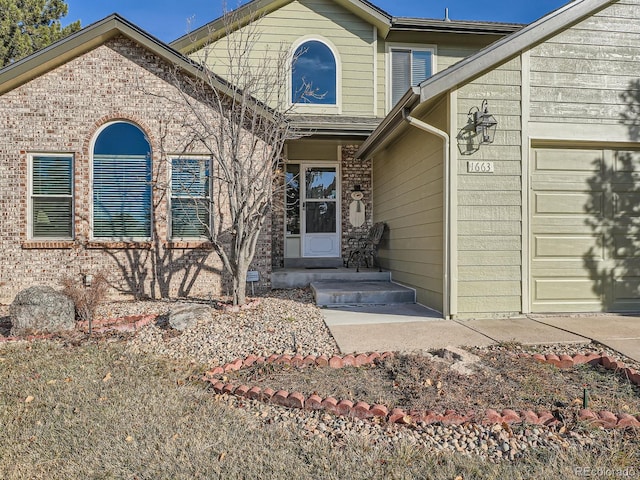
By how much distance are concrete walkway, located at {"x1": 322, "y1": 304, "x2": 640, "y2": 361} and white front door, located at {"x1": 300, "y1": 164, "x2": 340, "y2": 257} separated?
11.9 feet

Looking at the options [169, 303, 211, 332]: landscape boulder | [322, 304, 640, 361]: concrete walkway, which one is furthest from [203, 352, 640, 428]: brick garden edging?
[169, 303, 211, 332]: landscape boulder

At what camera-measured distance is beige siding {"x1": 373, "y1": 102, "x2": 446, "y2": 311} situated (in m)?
5.70

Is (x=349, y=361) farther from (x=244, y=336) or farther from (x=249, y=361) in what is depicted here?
(x=244, y=336)

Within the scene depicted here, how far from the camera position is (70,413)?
2.82m

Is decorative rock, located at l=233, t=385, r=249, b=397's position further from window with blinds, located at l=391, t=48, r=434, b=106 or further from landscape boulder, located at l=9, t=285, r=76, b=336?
window with blinds, located at l=391, t=48, r=434, b=106

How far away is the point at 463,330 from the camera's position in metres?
4.84

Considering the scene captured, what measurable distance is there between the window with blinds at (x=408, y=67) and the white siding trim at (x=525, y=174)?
4687 mm

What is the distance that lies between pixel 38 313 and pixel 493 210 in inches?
244

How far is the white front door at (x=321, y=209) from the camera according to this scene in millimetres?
9445

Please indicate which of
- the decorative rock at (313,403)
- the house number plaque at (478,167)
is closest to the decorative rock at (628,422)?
the decorative rock at (313,403)

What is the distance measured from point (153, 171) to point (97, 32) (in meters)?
2.47

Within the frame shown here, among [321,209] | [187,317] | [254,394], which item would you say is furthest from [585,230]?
[187,317]

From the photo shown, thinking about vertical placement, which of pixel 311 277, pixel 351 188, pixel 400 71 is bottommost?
pixel 311 277
